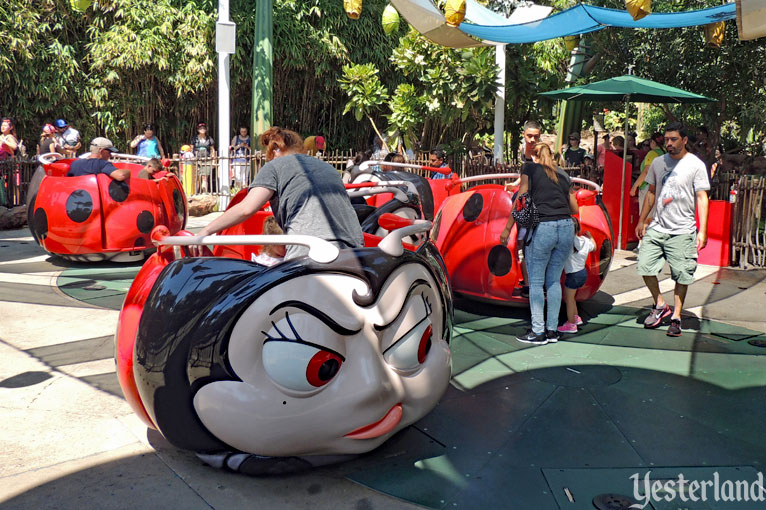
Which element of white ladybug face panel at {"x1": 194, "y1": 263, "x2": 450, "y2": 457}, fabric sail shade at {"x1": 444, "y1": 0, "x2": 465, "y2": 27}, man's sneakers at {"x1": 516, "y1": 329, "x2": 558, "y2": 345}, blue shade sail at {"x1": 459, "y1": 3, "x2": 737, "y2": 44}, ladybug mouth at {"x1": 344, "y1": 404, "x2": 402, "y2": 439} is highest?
blue shade sail at {"x1": 459, "y1": 3, "x2": 737, "y2": 44}

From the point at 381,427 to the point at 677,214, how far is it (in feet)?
11.7

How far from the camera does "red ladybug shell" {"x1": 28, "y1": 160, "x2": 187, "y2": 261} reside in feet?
26.8

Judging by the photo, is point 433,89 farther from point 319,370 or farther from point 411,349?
point 319,370

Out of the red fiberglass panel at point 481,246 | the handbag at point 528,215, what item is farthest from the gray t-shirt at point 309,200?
the red fiberglass panel at point 481,246

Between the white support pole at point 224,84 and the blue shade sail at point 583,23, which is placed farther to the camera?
the white support pole at point 224,84

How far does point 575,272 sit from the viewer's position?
232 inches

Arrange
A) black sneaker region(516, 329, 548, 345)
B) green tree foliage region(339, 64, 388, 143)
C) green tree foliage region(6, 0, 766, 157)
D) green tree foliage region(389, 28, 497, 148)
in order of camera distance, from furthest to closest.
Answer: green tree foliage region(339, 64, 388, 143) → green tree foliage region(389, 28, 497, 148) → green tree foliage region(6, 0, 766, 157) → black sneaker region(516, 329, 548, 345)

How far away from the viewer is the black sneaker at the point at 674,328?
5.98m

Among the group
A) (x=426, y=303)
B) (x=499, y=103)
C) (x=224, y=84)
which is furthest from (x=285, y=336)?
(x=224, y=84)

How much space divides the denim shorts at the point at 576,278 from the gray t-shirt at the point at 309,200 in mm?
2681

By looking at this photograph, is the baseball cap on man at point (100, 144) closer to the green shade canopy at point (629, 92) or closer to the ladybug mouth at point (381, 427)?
the green shade canopy at point (629, 92)

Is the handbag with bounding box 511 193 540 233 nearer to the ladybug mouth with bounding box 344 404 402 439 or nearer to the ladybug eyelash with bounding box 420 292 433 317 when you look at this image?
the ladybug eyelash with bounding box 420 292 433 317

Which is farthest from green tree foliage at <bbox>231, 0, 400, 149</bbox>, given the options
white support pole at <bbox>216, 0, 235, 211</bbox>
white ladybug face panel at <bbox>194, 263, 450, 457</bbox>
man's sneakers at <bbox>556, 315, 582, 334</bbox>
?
white ladybug face panel at <bbox>194, 263, 450, 457</bbox>

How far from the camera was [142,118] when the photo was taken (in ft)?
63.5
